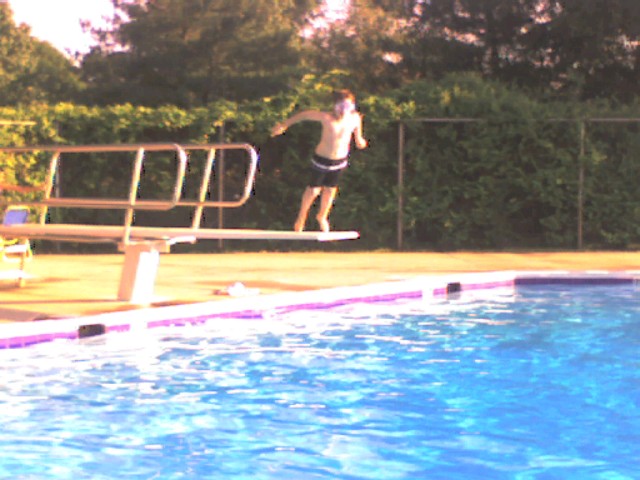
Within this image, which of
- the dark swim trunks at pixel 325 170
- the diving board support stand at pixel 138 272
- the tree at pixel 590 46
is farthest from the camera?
the tree at pixel 590 46

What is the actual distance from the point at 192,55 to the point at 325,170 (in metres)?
25.7

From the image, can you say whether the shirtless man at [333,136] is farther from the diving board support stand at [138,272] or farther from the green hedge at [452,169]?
the green hedge at [452,169]

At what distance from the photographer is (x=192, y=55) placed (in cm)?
3762

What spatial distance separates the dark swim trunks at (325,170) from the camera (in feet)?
41.9

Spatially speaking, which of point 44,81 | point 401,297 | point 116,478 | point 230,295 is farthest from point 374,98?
point 44,81

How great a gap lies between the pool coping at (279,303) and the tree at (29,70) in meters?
25.6

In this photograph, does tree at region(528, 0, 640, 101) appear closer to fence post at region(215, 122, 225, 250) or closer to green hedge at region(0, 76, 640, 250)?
green hedge at region(0, 76, 640, 250)

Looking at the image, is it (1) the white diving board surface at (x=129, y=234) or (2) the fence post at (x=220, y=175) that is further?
(2) the fence post at (x=220, y=175)

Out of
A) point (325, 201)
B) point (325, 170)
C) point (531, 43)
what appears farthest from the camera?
point (531, 43)

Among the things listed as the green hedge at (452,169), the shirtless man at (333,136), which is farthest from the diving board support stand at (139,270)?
the green hedge at (452,169)

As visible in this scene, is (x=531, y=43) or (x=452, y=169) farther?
(x=531, y=43)

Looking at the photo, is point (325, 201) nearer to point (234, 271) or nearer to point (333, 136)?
point (333, 136)

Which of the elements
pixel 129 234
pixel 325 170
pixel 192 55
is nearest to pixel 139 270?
pixel 129 234

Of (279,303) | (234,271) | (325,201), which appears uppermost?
(325,201)
